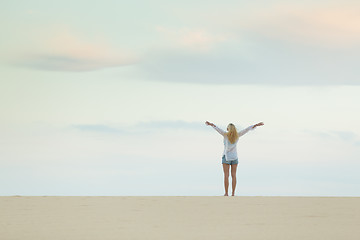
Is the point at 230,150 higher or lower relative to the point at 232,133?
lower
